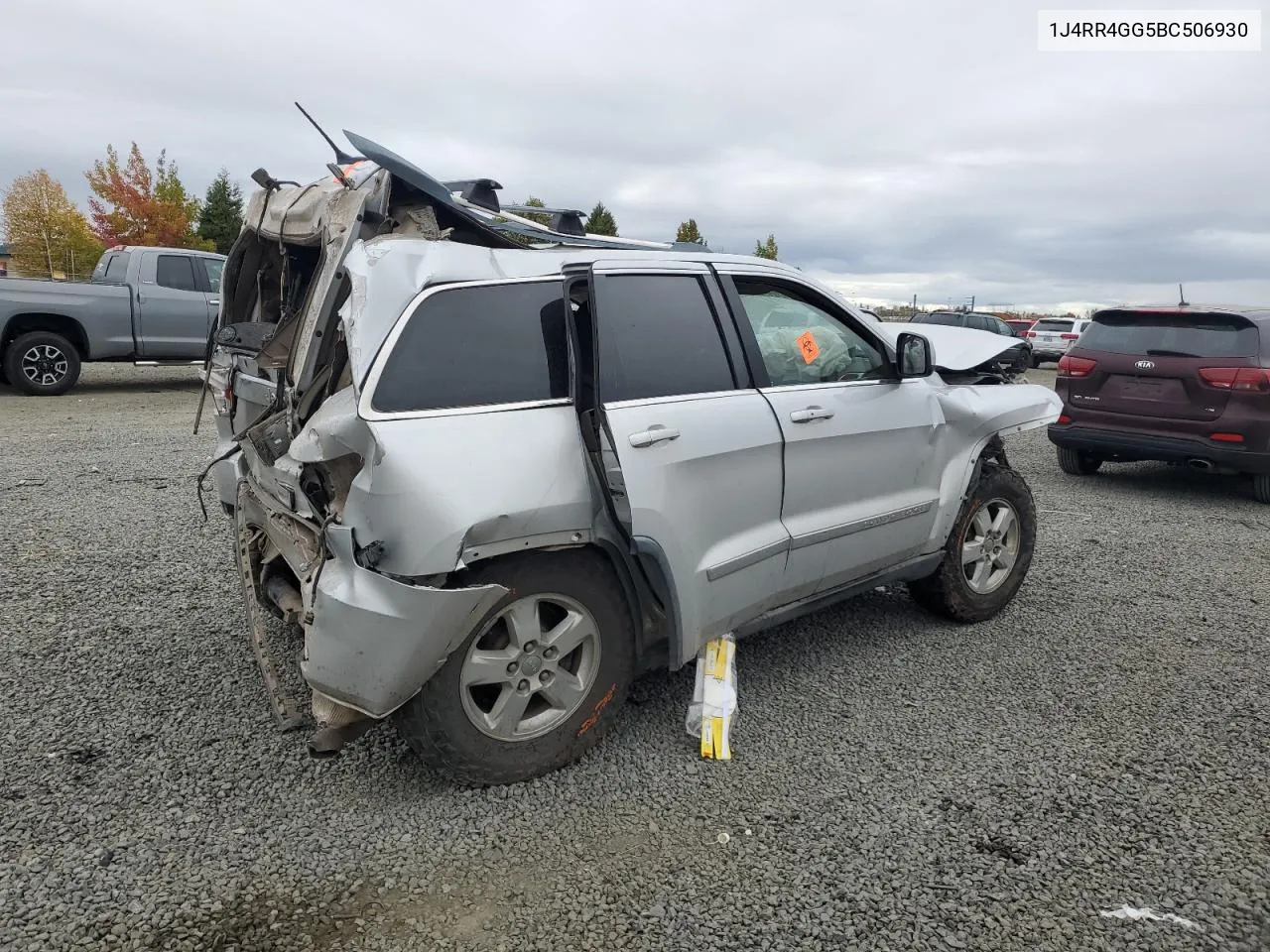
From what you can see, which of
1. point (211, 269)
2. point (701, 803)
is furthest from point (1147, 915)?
point (211, 269)

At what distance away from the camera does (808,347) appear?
381 cm

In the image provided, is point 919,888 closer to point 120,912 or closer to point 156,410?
point 120,912

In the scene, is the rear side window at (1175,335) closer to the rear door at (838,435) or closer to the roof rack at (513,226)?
the rear door at (838,435)

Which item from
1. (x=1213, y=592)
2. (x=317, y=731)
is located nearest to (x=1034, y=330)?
(x=1213, y=592)

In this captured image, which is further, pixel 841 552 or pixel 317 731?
pixel 841 552

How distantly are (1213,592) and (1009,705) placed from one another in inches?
94.4

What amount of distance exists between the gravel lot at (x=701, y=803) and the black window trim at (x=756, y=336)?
1274mm

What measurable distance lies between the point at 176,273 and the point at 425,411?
38.6 ft

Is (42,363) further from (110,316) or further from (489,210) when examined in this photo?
(489,210)

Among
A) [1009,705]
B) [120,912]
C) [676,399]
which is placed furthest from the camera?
[1009,705]

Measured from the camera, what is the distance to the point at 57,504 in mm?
6242

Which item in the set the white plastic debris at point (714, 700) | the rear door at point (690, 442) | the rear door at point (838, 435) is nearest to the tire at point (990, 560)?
the rear door at point (838, 435)

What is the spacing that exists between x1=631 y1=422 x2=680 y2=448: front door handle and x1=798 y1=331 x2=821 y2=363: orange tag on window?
3.20 feet

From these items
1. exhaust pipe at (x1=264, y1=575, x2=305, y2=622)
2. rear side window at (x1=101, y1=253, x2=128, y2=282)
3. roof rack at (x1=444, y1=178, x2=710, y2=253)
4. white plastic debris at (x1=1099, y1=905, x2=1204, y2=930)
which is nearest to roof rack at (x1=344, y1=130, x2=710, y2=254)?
roof rack at (x1=444, y1=178, x2=710, y2=253)
